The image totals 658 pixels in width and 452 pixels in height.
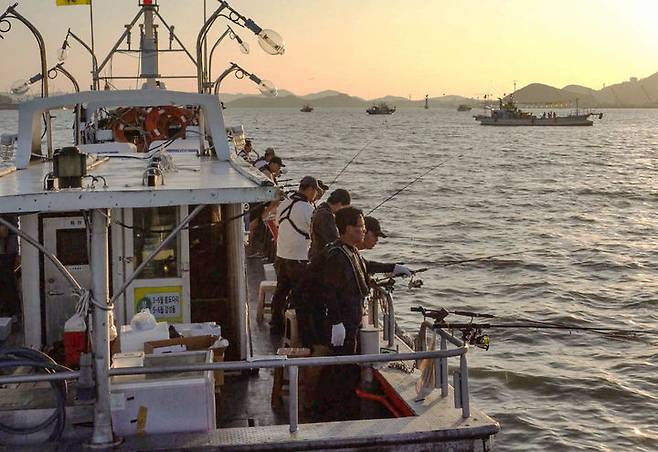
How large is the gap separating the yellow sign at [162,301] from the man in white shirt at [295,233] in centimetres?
144

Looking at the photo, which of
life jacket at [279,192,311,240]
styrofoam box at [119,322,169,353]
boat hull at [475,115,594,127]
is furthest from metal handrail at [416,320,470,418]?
boat hull at [475,115,594,127]

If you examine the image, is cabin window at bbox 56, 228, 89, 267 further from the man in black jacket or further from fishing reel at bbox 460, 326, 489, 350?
fishing reel at bbox 460, 326, 489, 350

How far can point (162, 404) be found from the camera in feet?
23.7

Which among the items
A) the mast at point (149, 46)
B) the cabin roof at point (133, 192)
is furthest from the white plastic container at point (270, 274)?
the mast at point (149, 46)

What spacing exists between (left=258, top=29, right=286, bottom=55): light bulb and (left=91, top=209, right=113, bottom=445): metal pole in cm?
729

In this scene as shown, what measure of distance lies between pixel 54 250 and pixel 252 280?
17.4 feet

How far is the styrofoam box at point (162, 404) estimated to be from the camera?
7148 millimetres

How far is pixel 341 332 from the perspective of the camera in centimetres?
797

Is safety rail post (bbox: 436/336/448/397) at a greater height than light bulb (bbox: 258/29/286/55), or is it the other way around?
light bulb (bbox: 258/29/286/55)

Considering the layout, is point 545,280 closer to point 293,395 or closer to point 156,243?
point 156,243

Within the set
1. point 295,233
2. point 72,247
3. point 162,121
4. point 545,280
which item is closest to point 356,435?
point 295,233

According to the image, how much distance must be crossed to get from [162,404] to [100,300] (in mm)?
1056

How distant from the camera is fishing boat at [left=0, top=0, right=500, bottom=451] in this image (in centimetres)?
674

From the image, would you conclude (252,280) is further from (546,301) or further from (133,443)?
(546,301)
